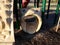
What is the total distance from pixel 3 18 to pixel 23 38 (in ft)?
1.27

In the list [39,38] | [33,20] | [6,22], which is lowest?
[39,38]

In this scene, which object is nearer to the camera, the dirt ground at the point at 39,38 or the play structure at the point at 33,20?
the dirt ground at the point at 39,38

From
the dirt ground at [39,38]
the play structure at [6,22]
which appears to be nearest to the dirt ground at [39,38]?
the dirt ground at [39,38]

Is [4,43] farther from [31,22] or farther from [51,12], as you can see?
[51,12]

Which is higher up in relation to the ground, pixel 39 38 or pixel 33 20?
pixel 33 20

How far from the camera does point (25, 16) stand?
3.16 meters

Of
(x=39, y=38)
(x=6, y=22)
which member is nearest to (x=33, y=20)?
(x=39, y=38)

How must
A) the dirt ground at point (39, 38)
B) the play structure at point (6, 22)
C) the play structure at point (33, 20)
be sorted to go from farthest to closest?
the play structure at point (33, 20) < the dirt ground at point (39, 38) < the play structure at point (6, 22)

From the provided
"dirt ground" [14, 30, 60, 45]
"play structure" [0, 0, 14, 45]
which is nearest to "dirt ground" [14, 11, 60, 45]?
"dirt ground" [14, 30, 60, 45]

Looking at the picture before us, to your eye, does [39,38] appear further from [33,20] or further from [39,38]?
[33,20]

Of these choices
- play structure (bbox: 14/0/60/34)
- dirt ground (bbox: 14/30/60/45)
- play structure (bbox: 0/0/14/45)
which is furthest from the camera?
play structure (bbox: 14/0/60/34)

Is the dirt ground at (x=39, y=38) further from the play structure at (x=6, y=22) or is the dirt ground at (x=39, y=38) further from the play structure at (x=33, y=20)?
the play structure at (x=6, y=22)

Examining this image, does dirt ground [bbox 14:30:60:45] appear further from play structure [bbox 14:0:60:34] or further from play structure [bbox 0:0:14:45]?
play structure [bbox 0:0:14:45]

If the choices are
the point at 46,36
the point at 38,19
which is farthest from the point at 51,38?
the point at 38,19
